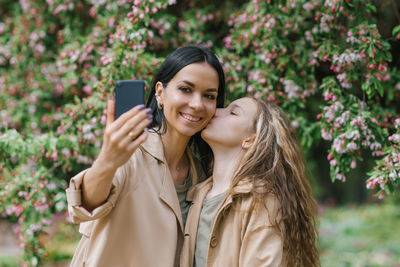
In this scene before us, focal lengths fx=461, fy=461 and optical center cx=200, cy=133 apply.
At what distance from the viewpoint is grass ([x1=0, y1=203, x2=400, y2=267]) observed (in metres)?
7.26

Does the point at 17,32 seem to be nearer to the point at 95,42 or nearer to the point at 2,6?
the point at 2,6

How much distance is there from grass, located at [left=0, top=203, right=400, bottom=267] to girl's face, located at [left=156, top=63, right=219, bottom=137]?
3.77 meters

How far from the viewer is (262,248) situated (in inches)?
97.3

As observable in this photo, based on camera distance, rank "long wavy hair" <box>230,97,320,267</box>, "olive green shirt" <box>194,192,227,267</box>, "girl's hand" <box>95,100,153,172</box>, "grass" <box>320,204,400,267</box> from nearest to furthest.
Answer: "girl's hand" <box>95,100,153,172</box> → "long wavy hair" <box>230,97,320,267</box> → "olive green shirt" <box>194,192,227,267</box> → "grass" <box>320,204,400,267</box>

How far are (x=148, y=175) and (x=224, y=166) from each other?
540 mm

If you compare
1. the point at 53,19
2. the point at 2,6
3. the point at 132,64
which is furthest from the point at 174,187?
the point at 2,6

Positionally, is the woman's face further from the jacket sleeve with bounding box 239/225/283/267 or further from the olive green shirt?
the jacket sleeve with bounding box 239/225/283/267

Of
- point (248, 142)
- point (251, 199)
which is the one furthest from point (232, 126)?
point (251, 199)

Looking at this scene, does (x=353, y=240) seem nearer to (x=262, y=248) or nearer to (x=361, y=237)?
(x=361, y=237)

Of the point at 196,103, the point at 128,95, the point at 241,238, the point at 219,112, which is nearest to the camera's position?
the point at 128,95

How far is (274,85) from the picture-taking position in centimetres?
377

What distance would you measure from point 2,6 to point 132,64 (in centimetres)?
247

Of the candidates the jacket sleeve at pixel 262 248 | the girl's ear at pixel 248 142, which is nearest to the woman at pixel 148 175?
the girl's ear at pixel 248 142

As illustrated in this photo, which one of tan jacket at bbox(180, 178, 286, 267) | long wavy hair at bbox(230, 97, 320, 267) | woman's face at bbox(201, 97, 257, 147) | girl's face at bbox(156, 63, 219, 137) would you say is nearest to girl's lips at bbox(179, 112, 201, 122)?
girl's face at bbox(156, 63, 219, 137)
